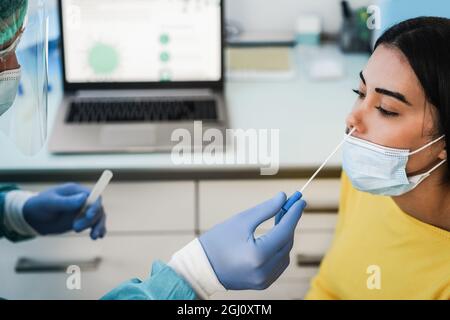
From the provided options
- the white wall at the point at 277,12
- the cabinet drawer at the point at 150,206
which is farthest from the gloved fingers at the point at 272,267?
the white wall at the point at 277,12

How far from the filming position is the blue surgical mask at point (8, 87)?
886mm

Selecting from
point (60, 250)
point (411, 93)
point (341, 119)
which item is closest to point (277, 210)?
point (411, 93)

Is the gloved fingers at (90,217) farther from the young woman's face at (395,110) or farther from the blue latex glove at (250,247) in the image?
the young woman's face at (395,110)

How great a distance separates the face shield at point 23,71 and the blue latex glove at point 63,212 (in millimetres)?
113

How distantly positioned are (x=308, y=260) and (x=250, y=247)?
1.98 feet

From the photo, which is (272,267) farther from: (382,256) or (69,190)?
(69,190)

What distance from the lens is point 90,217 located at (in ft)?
3.70

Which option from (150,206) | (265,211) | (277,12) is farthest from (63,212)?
(277,12)

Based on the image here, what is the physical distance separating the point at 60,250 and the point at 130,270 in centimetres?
18

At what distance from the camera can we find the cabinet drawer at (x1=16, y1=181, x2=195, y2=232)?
52.3 inches

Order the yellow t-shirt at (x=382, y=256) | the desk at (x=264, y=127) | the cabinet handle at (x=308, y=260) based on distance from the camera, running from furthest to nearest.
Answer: the cabinet handle at (x=308, y=260) < the desk at (x=264, y=127) < the yellow t-shirt at (x=382, y=256)

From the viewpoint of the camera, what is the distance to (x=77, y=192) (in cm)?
Answer: 119

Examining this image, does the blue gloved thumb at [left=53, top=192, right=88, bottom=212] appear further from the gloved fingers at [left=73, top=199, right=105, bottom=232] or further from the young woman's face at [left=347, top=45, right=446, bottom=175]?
the young woman's face at [left=347, top=45, right=446, bottom=175]
